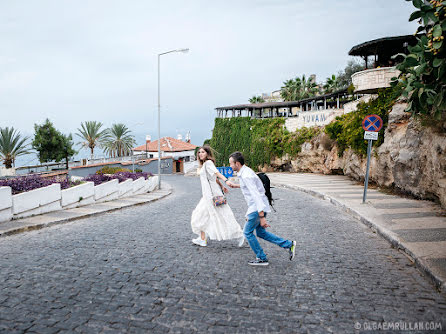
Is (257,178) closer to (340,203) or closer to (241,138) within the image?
(340,203)

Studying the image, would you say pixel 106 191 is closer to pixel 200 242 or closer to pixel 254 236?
pixel 200 242

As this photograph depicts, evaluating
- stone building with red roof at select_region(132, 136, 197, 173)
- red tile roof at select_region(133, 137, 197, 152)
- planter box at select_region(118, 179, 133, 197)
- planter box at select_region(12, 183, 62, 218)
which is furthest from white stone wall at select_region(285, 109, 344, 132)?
red tile roof at select_region(133, 137, 197, 152)

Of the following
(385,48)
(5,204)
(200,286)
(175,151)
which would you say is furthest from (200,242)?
(175,151)

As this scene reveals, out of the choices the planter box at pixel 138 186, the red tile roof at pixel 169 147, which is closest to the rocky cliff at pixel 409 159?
the planter box at pixel 138 186

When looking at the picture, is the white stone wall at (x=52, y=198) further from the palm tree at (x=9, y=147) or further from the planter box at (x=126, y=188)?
the palm tree at (x=9, y=147)

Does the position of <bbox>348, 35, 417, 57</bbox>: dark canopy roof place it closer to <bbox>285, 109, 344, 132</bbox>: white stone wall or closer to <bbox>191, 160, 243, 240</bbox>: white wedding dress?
<bbox>285, 109, 344, 132</bbox>: white stone wall

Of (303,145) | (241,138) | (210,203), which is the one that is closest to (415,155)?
(210,203)

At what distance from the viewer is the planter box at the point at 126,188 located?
15558mm

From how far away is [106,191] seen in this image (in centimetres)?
1384

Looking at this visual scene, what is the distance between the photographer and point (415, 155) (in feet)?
35.8

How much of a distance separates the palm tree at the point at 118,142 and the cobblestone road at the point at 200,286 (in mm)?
55642

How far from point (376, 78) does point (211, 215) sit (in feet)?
44.4

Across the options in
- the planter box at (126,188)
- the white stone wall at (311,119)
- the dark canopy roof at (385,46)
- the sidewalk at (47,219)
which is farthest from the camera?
the white stone wall at (311,119)

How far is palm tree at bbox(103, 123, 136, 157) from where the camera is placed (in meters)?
60.6
